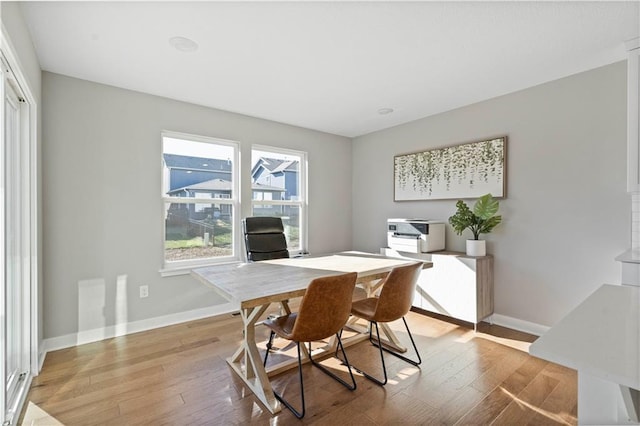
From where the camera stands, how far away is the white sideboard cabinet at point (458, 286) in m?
3.06

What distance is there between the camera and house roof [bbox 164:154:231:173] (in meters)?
3.41

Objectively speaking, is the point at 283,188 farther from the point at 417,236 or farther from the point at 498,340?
the point at 498,340

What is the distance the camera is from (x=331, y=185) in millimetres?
4840

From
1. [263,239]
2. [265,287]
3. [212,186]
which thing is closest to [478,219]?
[263,239]

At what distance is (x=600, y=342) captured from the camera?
829 mm

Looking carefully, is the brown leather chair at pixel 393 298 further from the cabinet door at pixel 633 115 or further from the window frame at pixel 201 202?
the window frame at pixel 201 202

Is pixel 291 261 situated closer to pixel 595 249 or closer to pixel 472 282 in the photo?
pixel 472 282

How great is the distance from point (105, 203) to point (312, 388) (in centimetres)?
261

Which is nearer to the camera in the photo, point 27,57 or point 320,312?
point 320,312

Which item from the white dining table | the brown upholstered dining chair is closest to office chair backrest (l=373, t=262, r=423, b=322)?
the white dining table

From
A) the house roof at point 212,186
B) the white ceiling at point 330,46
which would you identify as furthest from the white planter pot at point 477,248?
the house roof at point 212,186

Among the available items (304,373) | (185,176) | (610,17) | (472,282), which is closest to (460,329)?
(472,282)

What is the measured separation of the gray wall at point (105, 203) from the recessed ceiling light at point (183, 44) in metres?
1.18

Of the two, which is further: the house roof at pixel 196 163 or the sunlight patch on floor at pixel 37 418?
the house roof at pixel 196 163
